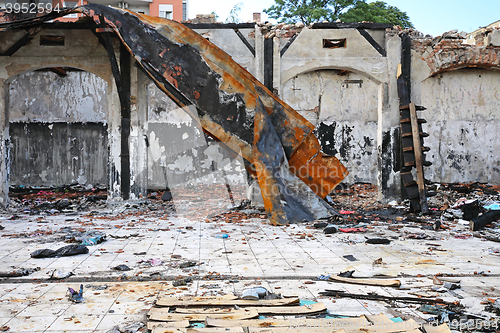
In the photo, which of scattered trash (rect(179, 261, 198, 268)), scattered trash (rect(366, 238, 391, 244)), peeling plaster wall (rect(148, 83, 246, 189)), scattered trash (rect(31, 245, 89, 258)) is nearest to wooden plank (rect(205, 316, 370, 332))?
scattered trash (rect(179, 261, 198, 268))

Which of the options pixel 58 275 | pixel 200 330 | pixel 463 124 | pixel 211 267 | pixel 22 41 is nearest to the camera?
pixel 200 330

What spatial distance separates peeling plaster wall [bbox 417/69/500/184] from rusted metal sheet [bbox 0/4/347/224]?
699 cm

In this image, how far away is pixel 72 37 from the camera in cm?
942

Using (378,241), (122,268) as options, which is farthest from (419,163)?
(122,268)

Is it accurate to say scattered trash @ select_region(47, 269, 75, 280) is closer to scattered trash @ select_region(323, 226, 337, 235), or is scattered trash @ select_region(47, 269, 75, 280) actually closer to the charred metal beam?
scattered trash @ select_region(323, 226, 337, 235)

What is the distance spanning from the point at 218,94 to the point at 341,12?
19.3 meters

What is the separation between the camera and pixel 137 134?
9680 mm

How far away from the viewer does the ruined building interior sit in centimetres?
328

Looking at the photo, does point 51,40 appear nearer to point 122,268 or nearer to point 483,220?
point 122,268

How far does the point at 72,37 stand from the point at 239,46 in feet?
13.8

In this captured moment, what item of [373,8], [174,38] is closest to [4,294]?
[174,38]

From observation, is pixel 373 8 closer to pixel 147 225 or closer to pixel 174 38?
pixel 174 38

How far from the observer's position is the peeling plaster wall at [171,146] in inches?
532

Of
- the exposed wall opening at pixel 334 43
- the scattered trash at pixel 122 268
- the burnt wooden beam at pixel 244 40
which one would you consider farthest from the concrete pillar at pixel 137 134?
the scattered trash at pixel 122 268
